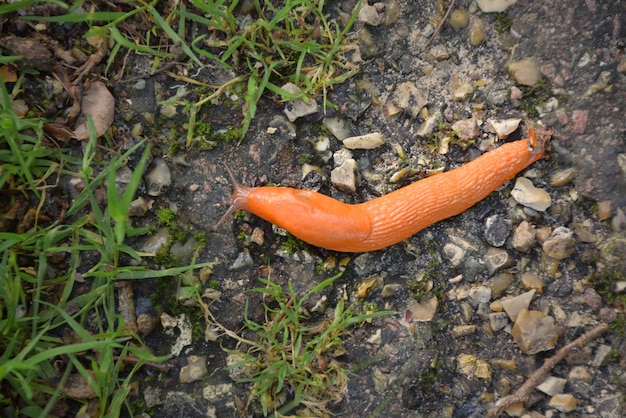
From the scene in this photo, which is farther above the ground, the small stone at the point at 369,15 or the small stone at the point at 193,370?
the small stone at the point at 369,15

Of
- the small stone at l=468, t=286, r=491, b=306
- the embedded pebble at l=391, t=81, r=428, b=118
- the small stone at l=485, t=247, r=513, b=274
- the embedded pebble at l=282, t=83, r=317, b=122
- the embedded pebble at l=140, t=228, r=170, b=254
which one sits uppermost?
the embedded pebble at l=391, t=81, r=428, b=118

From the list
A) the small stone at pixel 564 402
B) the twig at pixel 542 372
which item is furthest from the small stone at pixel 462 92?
the small stone at pixel 564 402

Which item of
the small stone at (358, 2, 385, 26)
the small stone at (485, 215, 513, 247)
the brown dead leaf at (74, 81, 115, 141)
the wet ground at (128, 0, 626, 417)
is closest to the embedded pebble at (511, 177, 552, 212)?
the wet ground at (128, 0, 626, 417)

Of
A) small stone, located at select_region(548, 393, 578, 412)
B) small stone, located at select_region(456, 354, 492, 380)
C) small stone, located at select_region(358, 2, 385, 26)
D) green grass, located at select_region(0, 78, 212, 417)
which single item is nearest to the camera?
green grass, located at select_region(0, 78, 212, 417)

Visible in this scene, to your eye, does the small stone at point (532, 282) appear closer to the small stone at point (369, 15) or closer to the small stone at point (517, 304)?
the small stone at point (517, 304)

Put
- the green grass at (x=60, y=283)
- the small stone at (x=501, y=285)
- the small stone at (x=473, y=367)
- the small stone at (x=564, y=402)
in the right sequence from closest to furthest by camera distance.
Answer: the green grass at (x=60, y=283)
the small stone at (x=564, y=402)
the small stone at (x=473, y=367)
the small stone at (x=501, y=285)

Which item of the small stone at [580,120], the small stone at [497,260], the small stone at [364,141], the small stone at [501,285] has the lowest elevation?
the small stone at [501,285]

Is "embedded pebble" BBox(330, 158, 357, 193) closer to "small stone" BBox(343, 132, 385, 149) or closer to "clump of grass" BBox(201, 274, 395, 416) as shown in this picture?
"small stone" BBox(343, 132, 385, 149)
